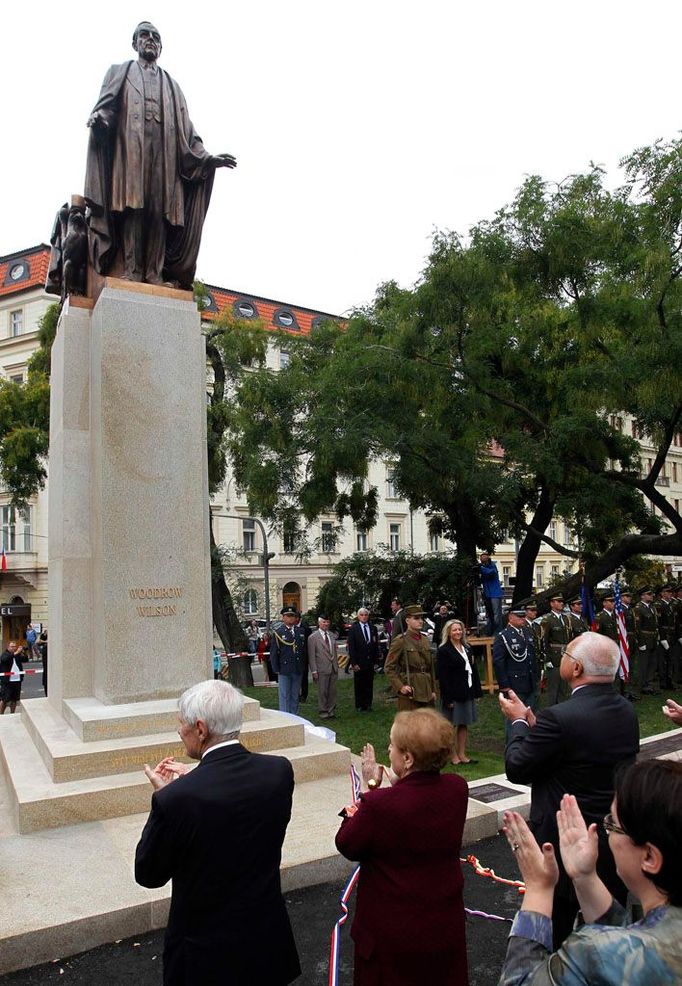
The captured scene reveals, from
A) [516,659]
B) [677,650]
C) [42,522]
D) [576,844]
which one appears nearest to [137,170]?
[516,659]

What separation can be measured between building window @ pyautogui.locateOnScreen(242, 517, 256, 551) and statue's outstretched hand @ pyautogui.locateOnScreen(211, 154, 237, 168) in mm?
40684

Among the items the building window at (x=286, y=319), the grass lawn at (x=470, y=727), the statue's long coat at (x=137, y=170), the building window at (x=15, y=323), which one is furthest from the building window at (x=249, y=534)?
the statue's long coat at (x=137, y=170)

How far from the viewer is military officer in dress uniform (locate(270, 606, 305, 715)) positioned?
41.2 feet

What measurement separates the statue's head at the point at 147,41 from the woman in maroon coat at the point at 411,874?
8645mm

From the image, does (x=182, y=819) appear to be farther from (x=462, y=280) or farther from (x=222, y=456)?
(x=222, y=456)

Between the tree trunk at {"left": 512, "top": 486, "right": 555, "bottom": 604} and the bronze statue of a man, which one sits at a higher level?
the bronze statue of a man

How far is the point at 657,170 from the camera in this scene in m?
14.2

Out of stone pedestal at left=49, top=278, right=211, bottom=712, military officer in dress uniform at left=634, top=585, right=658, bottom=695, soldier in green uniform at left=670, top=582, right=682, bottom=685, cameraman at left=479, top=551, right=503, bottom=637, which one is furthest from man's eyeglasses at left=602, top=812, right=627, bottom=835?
cameraman at left=479, top=551, right=503, bottom=637

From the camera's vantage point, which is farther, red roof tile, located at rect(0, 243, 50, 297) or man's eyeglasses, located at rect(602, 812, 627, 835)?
red roof tile, located at rect(0, 243, 50, 297)

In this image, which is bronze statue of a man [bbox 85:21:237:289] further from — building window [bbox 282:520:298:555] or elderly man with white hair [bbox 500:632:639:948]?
building window [bbox 282:520:298:555]

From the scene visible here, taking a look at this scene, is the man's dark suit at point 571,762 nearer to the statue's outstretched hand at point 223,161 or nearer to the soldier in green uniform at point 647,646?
the statue's outstretched hand at point 223,161

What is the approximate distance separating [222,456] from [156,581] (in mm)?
14237

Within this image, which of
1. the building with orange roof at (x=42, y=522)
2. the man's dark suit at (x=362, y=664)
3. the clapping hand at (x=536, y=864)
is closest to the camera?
the clapping hand at (x=536, y=864)

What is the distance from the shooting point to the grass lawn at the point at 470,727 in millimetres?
9305
